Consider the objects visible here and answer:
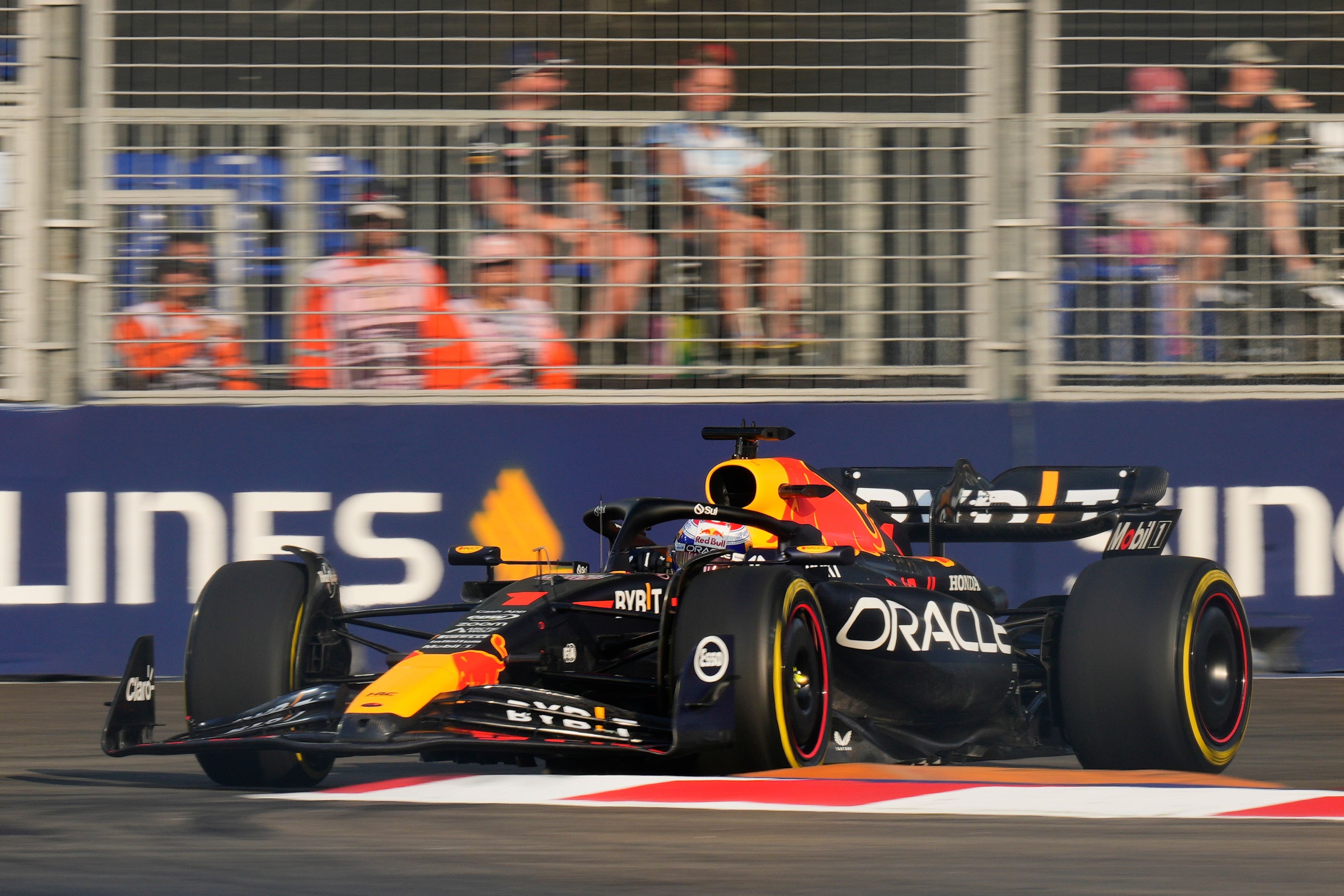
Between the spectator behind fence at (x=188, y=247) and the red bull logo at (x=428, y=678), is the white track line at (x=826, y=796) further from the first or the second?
the spectator behind fence at (x=188, y=247)

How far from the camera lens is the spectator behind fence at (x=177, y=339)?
346 inches

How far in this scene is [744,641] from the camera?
530 centimetres

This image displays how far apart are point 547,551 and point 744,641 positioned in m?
3.30

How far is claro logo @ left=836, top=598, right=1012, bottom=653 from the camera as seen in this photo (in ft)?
19.8

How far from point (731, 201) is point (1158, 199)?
1919mm

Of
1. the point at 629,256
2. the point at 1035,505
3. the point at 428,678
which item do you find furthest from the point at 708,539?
the point at 629,256

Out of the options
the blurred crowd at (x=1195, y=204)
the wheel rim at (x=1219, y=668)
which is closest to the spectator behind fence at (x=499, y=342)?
the blurred crowd at (x=1195, y=204)

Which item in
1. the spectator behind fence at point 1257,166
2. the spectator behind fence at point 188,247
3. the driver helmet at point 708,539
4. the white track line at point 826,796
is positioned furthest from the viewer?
the spectator behind fence at point 1257,166

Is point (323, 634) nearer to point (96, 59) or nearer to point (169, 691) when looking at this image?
point (169, 691)

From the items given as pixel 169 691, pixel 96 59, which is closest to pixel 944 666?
pixel 169 691

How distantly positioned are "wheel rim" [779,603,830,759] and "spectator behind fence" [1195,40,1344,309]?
4137 mm

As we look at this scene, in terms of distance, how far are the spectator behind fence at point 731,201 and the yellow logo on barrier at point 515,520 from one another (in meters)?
1.15

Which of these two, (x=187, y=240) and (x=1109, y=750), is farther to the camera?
(x=187, y=240)

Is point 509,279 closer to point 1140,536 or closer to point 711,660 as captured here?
point 1140,536
